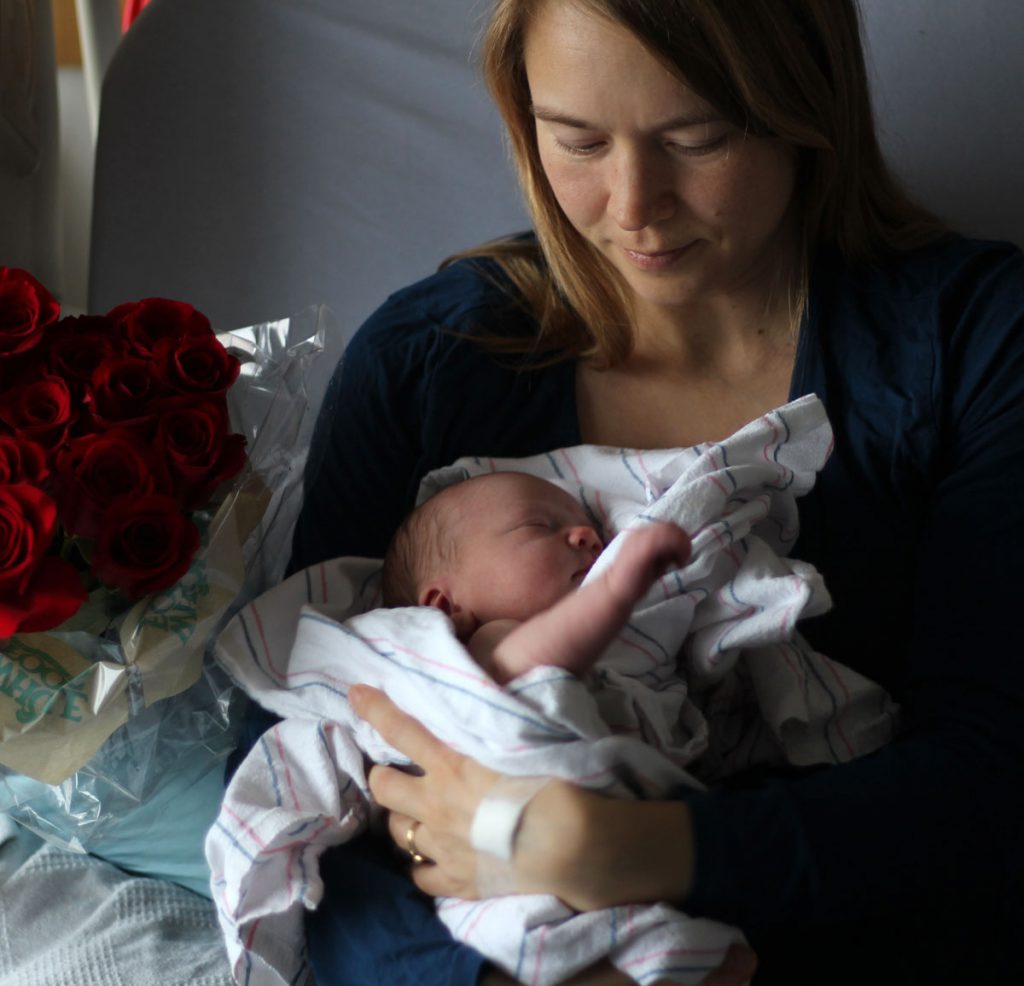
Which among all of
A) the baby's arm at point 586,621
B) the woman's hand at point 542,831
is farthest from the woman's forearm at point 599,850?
the baby's arm at point 586,621

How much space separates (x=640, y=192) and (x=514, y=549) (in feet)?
1.13

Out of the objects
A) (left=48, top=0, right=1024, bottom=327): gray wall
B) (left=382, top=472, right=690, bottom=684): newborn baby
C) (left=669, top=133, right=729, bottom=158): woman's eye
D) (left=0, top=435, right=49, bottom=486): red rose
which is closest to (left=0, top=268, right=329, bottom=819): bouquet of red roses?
(left=0, top=435, right=49, bottom=486): red rose

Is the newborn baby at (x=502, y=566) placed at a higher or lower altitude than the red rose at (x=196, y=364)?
lower

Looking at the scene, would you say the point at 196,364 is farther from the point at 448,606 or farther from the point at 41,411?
the point at 448,606

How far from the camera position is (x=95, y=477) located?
3.35 feet

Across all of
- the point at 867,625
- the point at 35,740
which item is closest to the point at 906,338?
the point at 867,625

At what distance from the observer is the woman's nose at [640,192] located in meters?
1.16

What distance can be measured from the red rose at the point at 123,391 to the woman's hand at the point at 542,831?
297mm

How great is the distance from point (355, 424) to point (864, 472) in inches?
20.6

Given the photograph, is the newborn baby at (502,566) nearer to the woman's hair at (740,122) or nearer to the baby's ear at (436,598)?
the baby's ear at (436,598)

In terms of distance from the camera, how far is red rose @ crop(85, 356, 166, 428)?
107cm

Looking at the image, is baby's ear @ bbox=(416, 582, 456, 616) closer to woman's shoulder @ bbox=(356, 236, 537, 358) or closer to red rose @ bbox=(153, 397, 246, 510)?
red rose @ bbox=(153, 397, 246, 510)

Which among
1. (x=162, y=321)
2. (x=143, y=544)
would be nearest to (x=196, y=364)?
(x=162, y=321)

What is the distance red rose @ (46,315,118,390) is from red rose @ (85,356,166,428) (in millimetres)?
15
